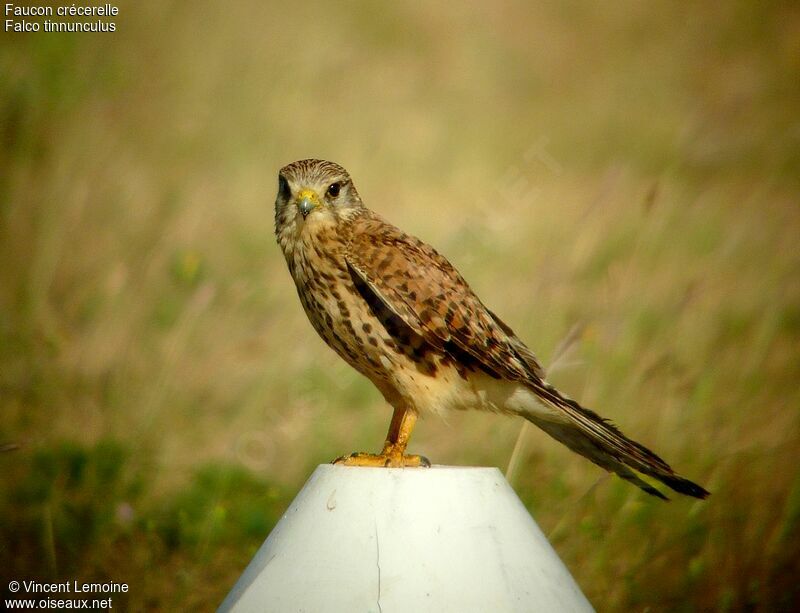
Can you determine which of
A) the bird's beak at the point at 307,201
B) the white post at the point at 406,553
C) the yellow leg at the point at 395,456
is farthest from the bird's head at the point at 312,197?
the white post at the point at 406,553

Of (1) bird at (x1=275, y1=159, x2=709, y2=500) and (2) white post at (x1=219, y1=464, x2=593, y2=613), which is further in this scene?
(1) bird at (x1=275, y1=159, x2=709, y2=500)

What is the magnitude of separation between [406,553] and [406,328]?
2.78 ft

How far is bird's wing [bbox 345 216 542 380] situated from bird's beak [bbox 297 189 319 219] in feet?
0.50

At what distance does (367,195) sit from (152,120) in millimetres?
1232

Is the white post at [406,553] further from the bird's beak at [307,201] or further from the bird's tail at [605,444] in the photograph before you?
the bird's beak at [307,201]

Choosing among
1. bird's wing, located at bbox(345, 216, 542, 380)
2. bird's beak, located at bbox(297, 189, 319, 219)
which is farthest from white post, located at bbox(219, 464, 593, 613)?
bird's beak, located at bbox(297, 189, 319, 219)

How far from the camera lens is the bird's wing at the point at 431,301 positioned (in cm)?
240

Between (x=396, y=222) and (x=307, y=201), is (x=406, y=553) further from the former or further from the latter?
(x=396, y=222)

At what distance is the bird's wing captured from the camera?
240 centimetres

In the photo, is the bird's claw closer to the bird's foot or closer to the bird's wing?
the bird's foot

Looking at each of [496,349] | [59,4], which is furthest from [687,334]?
[59,4]

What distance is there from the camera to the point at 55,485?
3.28 meters

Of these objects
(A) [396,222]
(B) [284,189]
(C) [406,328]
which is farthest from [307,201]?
(A) [396,222]

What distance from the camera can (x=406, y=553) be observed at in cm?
170
